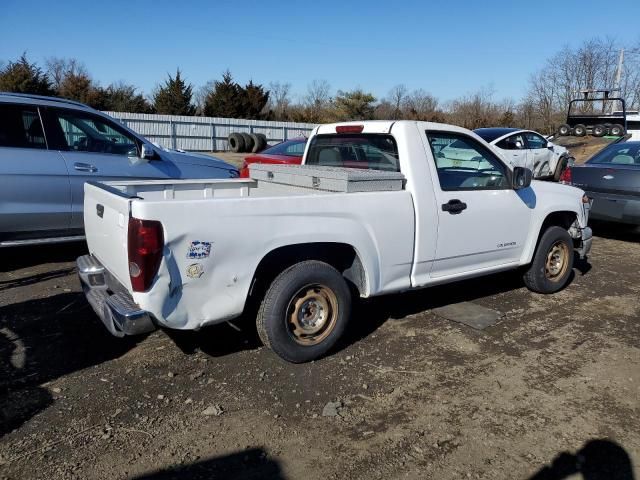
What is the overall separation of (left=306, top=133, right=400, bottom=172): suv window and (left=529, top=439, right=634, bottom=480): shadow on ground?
2.48 metres

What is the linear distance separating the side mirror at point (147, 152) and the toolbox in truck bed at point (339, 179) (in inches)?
98.9

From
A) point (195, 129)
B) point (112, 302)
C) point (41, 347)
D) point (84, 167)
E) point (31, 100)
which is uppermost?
point (195, 129)

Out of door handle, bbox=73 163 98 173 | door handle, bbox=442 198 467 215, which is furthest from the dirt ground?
door handle, bbox=73 163 98 173

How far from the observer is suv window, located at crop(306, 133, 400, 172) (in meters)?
4.67

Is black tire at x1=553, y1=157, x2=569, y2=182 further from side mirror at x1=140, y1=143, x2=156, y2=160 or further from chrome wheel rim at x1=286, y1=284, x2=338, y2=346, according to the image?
chrome wheel rim at x1=286, y1=284, x2=338, y2=346

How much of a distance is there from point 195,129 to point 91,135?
23776mm

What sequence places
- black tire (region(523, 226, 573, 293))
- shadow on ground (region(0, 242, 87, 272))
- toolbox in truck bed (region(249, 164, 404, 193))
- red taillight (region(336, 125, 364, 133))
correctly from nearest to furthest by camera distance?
toolbox in truck bed (region(249, 164, 404, 193)) → red taillight (region(336, 125, 364, 133)) → black tire (region(523, 226, 573, 293)) → shadow on ground (region(0, 242, 87, 272))

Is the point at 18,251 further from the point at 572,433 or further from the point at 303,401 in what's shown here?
the point at 572,433

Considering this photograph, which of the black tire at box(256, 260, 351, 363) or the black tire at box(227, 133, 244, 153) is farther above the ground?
the black tire at box(227, 133, 244, 153)

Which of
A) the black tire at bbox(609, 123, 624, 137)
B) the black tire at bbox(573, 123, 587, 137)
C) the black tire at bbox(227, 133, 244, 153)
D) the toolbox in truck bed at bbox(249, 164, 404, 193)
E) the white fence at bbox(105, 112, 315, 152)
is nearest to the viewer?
the toolbox in truck bed at bbox(249, 164, 404, 193)

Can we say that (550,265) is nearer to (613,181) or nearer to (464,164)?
(464,164)

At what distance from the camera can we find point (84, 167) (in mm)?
6371

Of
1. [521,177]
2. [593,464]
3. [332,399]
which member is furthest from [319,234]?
[521,177]

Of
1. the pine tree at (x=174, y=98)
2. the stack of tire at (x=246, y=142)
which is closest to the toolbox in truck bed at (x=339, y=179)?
the stack of tire at (x=246, y=142)
